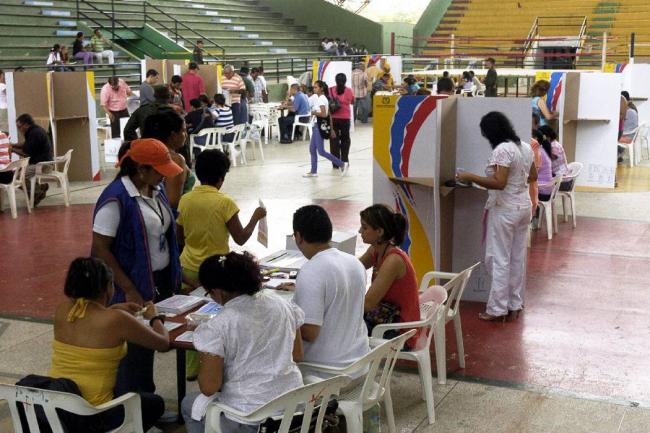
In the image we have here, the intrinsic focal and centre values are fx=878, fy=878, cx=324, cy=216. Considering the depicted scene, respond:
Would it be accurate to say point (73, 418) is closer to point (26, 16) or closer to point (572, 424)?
point (572, 424)

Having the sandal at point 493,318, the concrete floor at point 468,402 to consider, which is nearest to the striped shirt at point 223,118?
the concrete floor at point 468,402

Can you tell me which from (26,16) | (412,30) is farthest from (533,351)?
(412,30)

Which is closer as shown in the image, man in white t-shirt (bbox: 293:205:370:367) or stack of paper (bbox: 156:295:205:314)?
man in white t-shirt (bbox: 293:205:370:367)

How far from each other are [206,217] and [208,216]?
0.04 feet

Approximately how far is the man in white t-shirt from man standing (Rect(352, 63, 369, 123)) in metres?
17.6

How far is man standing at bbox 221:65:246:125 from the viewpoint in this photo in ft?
53.3

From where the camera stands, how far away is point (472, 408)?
454 centimetres

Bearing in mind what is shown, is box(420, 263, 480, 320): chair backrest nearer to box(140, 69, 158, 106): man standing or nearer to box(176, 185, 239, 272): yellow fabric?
box(176, 185, 239, 272): yellow fabric

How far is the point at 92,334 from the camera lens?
130 inches

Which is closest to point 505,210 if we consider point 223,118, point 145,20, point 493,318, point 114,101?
point 493,318

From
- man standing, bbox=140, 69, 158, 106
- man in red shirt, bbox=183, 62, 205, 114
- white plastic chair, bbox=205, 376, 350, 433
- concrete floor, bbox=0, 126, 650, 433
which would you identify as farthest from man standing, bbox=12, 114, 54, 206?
white plastic chair, bbox=205, 376, 350, 433

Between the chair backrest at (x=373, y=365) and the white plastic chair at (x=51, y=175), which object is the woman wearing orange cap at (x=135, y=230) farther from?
the white plastic chair at (x=51, y=175)

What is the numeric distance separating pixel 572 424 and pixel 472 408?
1.66ft

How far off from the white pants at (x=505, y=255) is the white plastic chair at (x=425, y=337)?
1.23m
